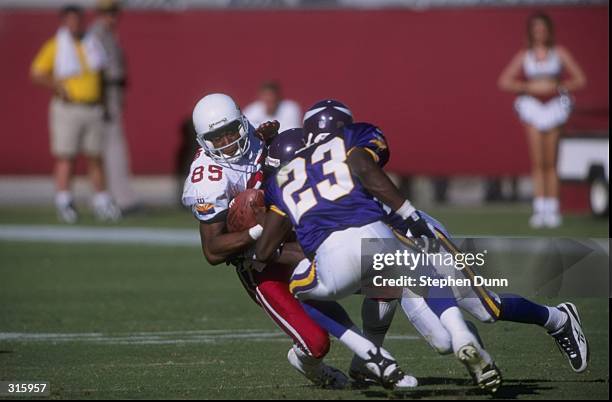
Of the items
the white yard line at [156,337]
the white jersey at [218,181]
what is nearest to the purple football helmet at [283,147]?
the white jersey at [218,181]

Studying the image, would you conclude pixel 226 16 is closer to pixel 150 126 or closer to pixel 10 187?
pixel 150 126

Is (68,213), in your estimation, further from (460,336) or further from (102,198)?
(460,336)

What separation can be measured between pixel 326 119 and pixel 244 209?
22.7 inches

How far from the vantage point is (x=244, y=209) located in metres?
6.46

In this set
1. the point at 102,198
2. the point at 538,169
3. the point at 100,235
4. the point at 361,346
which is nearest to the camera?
the point at 361,346

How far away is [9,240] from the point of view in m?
14.1

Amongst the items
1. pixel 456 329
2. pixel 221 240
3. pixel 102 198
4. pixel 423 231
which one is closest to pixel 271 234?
pixel 221 240

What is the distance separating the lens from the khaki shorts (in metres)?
15.3

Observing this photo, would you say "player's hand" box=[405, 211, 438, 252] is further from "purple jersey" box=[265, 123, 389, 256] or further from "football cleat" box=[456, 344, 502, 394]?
"football cleat" box=[456, 344, 502, 394]

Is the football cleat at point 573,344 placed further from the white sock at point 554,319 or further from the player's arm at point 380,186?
the player's arm at point 380,186

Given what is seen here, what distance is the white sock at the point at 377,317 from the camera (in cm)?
646

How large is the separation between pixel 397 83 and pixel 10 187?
6658 millimetres

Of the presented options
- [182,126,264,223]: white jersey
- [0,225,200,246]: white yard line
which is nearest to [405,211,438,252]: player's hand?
[182,126,264,223]: white jersey

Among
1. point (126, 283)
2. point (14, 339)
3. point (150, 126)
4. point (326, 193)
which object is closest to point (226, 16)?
point (150, 126)
